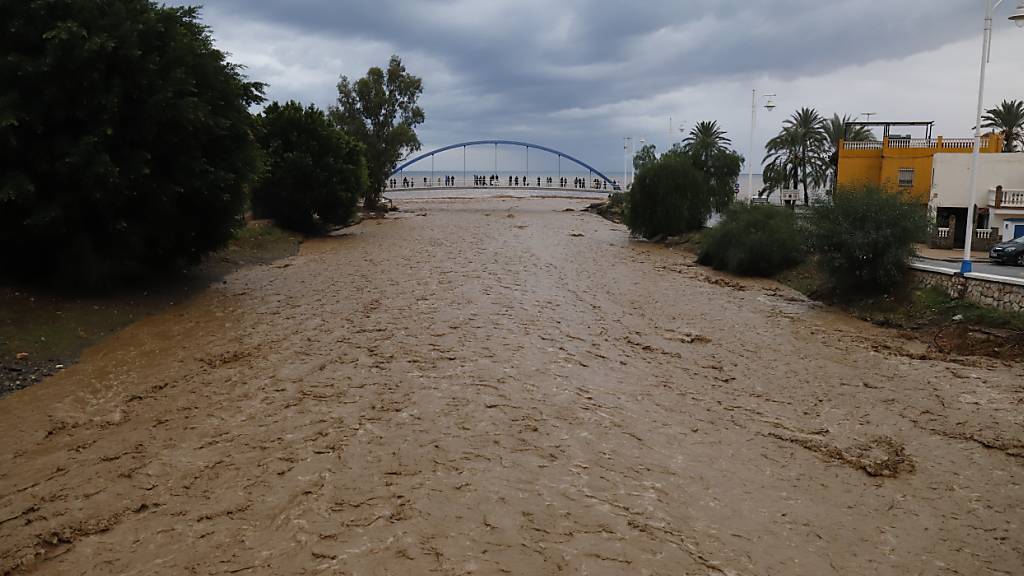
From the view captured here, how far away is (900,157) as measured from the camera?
141 feet

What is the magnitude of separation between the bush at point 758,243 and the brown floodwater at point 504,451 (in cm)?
1040

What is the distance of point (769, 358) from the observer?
1488 centimetres

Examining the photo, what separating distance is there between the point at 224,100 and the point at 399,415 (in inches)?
498

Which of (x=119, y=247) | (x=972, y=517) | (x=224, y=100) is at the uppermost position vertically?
(x=224, y=100)

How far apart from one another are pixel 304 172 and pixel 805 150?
3864cm

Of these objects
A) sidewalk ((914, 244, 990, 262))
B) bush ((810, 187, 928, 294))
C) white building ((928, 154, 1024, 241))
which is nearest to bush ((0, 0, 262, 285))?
bush ((810, 187, 928, 294))

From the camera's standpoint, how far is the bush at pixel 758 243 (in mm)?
27297

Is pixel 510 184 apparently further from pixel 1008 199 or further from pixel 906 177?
pixel 1008 199

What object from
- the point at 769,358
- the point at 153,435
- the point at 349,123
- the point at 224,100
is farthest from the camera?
the point at 349,123

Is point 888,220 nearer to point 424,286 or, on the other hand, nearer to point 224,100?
point 424,286

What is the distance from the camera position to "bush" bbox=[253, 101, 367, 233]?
38.2 meters

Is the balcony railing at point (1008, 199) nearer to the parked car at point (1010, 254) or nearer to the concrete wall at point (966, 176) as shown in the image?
the concrete wall at point (966, 176)

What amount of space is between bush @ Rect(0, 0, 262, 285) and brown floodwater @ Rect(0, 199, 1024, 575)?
8.35 feet

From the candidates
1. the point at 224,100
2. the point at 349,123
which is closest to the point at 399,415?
the point at 224,100
